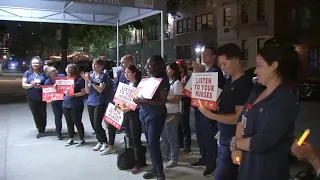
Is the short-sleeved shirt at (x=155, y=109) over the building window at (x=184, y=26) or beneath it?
beneath

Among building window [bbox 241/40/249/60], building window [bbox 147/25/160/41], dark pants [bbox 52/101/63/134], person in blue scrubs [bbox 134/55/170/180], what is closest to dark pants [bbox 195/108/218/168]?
person in blue scrubs [bbox 134/55/170/180]

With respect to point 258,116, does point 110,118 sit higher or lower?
lower

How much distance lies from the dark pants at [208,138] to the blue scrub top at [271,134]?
283cm

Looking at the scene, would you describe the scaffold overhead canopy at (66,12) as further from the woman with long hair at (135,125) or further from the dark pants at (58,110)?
the woman with long hair at (135,125)

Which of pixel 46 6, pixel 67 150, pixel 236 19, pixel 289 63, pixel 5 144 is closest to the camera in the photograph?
pixel 289 63

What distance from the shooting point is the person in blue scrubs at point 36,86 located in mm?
7413

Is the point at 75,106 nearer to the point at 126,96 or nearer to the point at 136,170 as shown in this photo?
the point at 126,96

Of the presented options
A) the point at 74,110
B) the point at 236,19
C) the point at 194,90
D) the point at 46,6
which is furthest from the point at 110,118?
the point at 236,19

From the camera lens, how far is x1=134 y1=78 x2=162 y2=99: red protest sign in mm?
4508

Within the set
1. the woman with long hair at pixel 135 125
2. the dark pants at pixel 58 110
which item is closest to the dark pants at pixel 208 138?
the woman with long hair at pixel 135 125

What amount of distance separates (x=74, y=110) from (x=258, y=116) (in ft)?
17.2

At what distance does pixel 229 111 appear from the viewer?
308 cm

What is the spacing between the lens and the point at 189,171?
530cm

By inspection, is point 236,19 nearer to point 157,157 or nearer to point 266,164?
point 157,157
